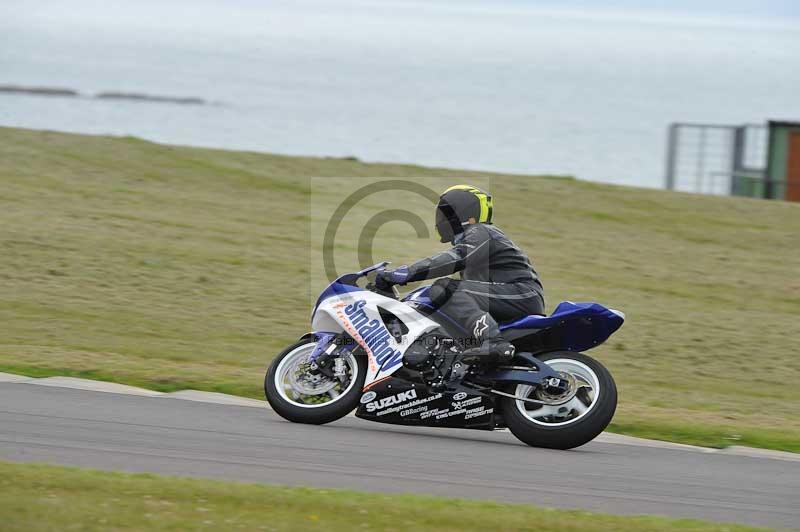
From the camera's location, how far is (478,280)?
8.97 metres

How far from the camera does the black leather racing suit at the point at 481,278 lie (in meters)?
8.86

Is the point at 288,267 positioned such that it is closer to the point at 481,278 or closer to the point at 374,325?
the point at 374,325

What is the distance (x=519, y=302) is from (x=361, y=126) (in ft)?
185

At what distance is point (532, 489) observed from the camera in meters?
7.37

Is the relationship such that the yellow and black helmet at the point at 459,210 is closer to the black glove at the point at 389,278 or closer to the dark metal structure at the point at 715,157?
the black glove at the point at 389,278

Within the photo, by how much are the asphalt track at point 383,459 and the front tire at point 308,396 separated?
11 cm

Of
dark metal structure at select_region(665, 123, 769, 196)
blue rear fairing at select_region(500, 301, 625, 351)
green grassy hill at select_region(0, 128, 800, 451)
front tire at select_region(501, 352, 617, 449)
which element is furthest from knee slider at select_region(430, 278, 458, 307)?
dark metal structure at select_region(665, 123, 769, 196)

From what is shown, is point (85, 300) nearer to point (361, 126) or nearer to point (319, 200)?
point (319, 200)

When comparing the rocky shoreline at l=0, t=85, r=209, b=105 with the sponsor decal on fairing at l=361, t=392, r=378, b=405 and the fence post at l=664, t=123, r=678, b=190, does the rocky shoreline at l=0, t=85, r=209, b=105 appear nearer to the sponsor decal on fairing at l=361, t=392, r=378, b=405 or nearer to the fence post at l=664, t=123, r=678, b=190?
the fence post at l=664, t=123, r=678, b=190

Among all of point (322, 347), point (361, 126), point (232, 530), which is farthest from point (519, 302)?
point (361, 126)

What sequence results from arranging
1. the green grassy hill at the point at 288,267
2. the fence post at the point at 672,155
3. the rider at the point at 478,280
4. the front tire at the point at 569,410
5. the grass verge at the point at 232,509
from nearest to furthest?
1. the grass verge at the point at 232,509
2. the front tire at the point at 569,410
3. the rider at the point at 478,280
4. the green grassy hill at the point at 288,267
5. the fence post at the point at 672,155

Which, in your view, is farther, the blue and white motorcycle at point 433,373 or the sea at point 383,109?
the sea at point 383,109

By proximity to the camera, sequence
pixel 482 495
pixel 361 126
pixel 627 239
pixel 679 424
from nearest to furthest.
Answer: pixel 482 495 < pixel 679 424 < pixel 627 239 < pixel 361 126

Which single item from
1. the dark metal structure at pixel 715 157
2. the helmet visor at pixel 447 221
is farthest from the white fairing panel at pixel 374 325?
the dark metal structure at pixel 715 157
